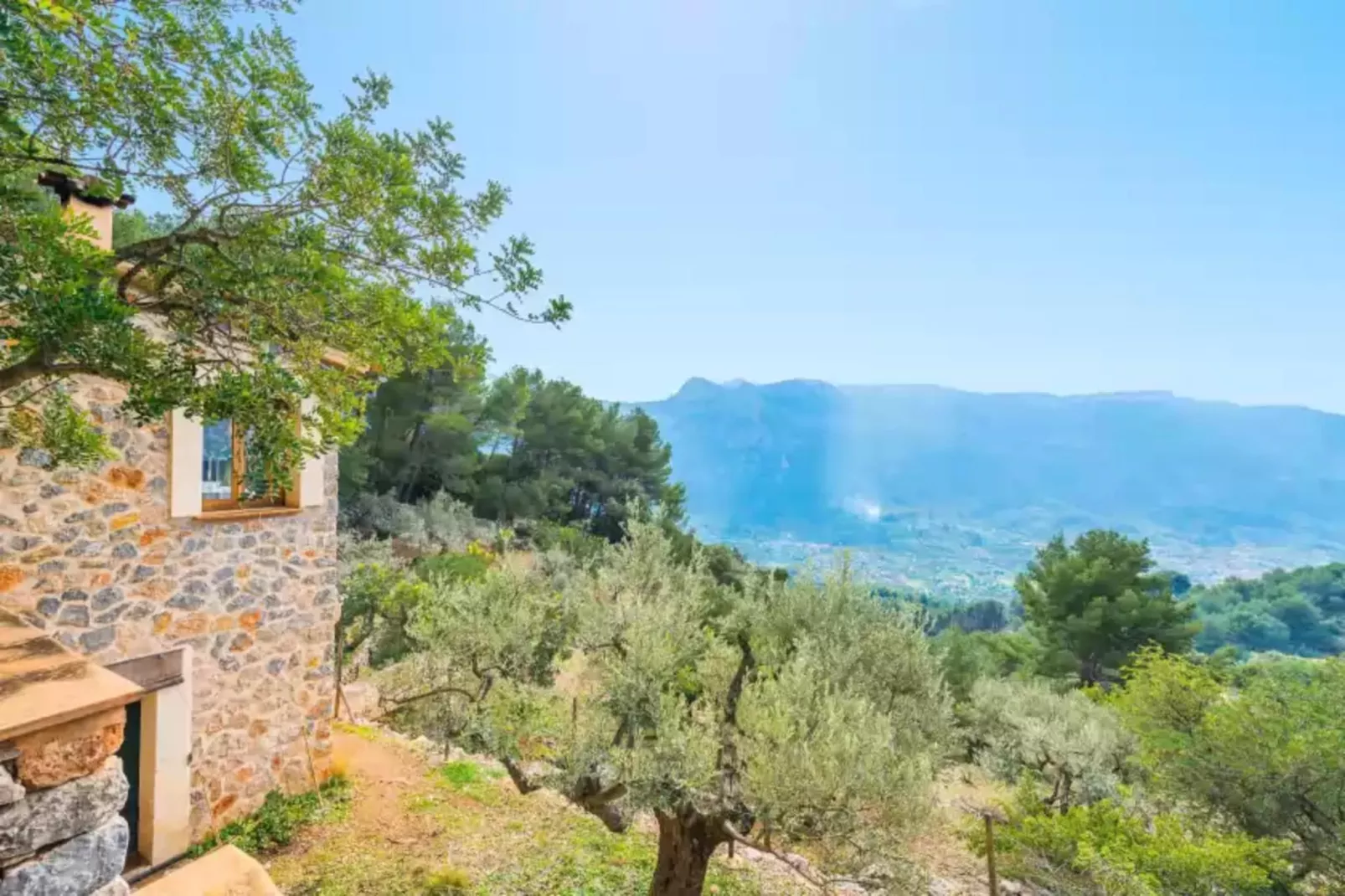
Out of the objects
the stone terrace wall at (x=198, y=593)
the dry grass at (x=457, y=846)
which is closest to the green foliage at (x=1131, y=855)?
the dry grass at (x=457, y=846)

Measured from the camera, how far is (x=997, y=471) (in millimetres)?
143000

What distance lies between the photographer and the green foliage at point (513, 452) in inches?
867

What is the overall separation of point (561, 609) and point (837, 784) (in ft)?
13.2

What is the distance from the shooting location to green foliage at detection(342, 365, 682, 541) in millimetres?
22031

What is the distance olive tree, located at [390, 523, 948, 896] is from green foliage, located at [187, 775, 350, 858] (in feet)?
3.94

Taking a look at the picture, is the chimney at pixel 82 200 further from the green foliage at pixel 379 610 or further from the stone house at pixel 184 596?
the green foliage at pixel 379 610

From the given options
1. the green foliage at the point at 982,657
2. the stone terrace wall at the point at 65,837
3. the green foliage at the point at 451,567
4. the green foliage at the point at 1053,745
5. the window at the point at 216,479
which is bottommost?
the green foliage at the point at 982,657

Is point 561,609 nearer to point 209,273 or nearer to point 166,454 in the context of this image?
point 166,454

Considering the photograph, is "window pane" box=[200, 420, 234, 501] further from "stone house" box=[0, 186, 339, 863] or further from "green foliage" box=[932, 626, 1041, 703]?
"green foliage" box=[932, 626, 1041, 703]

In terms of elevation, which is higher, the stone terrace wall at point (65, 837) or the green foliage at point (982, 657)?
the stone terrace wall at point (65, 837)

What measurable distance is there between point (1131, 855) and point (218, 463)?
1029 cm

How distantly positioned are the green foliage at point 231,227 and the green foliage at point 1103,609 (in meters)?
21.7

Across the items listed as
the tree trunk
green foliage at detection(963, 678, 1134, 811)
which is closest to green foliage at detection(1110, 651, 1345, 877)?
green foliage at detection(963, 678, 1134, 811)

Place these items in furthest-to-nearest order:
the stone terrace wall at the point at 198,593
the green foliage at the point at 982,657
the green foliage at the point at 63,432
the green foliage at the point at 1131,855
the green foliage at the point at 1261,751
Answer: the green foliage at the point at 982,657 → the green foliage at the point at 1261,751 → the green foliage at the point at 1131,855 → the stone terrace wall at the point at 198,593 → the green foliage at the point at 63,432
